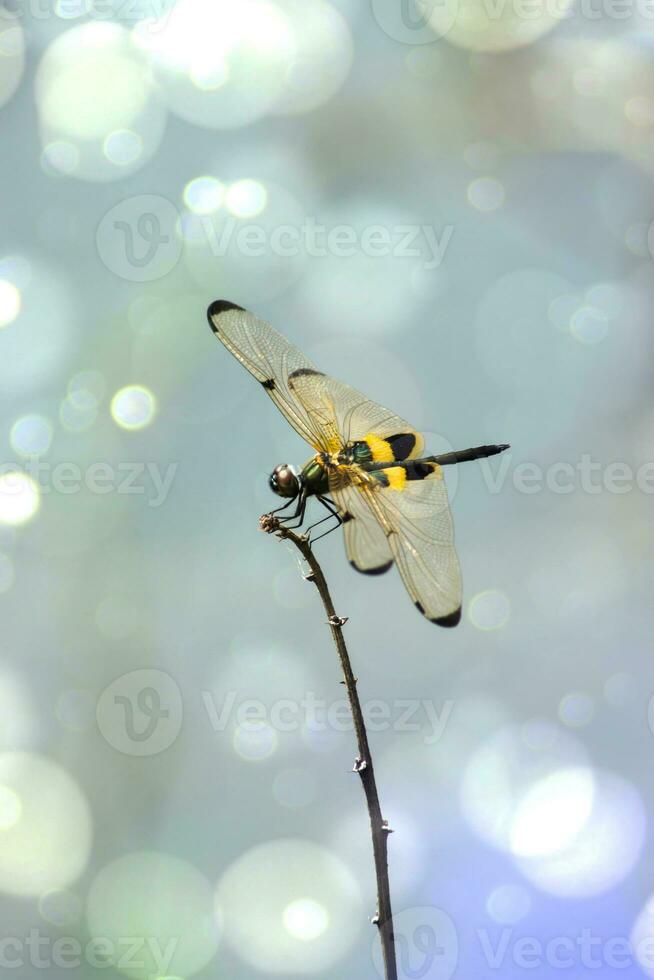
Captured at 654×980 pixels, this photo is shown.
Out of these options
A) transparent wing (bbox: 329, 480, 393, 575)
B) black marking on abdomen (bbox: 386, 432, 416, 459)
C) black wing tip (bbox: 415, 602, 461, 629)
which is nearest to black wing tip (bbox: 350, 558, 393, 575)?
transparent wing (bbox: 329, 480, 393, 575)

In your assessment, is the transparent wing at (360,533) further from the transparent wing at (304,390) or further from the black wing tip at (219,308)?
the black wing tip at (219,308)

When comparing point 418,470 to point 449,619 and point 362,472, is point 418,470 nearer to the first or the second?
point 362,472

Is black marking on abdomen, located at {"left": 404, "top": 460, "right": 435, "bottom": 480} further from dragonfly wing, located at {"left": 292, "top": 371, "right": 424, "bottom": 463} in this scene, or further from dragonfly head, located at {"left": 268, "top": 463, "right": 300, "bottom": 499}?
dragonfly head, located at {"left": 268, "top": 463, "right": 300, "bottom": 499}

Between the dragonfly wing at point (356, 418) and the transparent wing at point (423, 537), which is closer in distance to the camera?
the transparent wing at point (423, 537)

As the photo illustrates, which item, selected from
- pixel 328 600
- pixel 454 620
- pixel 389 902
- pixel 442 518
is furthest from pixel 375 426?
pixel 389 902

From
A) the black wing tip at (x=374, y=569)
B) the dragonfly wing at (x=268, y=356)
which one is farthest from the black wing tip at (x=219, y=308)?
the black wing tip at (x=374, y=569)

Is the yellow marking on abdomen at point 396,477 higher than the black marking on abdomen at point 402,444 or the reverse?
the reverse

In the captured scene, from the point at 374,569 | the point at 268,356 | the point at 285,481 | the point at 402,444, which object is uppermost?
the point at 268,356

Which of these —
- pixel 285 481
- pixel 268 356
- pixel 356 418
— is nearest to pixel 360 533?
Result: pixel 285 481

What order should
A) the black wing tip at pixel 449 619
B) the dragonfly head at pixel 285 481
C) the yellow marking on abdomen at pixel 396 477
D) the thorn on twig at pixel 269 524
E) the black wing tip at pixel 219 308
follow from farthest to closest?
the black wing tip at pixel 219 308 < the yellow marking on abdomen at pixel 396 477 < the dragonfly head at pixel 285 481 < the black wing tip at pixel 449 619 < the thorn on twig at pixel 269 524
